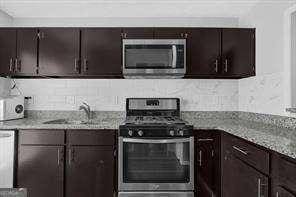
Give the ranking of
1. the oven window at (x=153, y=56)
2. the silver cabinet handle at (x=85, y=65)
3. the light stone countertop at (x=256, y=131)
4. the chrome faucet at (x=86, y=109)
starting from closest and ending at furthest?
the light stone countertop at (x=256, y=131)
the oven window at (x=153, y=56)
the silver cabinet handle at (x=85, y=65)
the chrome faucet at (x=86, y=109)

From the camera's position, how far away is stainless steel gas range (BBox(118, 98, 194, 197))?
2402 mm

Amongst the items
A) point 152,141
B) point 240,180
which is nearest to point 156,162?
point 152,141

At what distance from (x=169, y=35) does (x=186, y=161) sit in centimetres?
139

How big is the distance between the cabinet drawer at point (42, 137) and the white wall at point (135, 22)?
1446 mm

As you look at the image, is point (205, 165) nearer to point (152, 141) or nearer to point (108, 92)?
point (152, 141)

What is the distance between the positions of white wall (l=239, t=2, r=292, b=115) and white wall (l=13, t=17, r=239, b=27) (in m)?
0.34

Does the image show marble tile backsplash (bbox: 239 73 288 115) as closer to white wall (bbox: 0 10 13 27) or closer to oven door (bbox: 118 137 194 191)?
A: oven door (bbox: 118 137 194 191)

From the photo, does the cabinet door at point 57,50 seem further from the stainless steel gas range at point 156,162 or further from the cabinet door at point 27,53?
the stainless steel gas range at point 156,162

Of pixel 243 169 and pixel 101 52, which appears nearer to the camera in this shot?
pixel 243 169

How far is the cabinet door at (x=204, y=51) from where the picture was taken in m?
2.84

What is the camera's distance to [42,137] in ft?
8.10

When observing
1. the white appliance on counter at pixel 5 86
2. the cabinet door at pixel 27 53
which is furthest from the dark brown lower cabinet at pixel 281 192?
the white appliance on counter at pixel 5 86

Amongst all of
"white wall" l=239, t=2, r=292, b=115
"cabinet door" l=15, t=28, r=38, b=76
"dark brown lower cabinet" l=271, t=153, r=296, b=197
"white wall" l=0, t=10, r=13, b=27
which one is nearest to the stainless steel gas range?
"white wall" l=239, t=2, r=292, b=115

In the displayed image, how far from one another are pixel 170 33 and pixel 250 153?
1.62 metres
